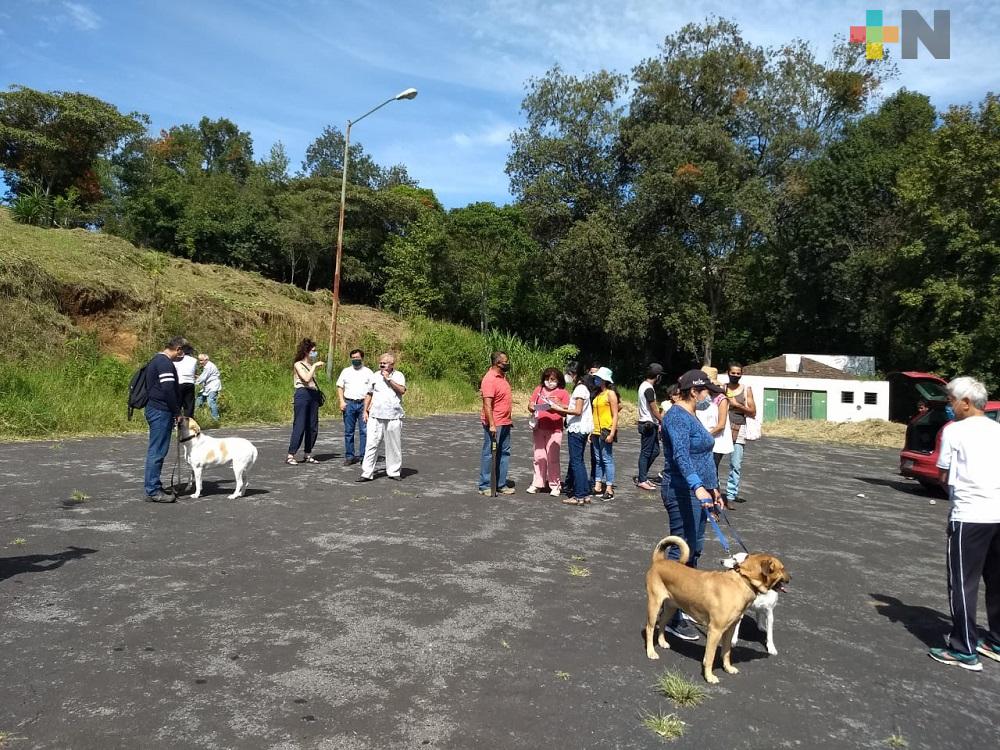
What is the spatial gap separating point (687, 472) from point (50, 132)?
114 feet

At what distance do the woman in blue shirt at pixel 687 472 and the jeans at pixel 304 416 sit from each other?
7333 mm

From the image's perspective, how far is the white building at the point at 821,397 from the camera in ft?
101

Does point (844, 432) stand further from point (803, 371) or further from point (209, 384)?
point (209, 384)

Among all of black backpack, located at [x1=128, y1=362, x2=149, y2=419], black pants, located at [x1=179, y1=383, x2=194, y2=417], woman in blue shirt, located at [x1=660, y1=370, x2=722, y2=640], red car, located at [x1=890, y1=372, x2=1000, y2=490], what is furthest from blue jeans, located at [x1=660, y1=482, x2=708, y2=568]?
black pants, located at [x1=179, y1=383, x2=194, y2=417]

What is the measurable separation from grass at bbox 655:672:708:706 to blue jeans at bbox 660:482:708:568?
1.05 metres

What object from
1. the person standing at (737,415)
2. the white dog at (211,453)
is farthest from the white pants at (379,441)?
the person standing at (737,415)

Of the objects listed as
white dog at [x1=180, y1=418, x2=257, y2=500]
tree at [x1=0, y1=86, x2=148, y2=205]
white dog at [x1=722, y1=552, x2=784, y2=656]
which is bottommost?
white dog at [x1=722, y1=552, x2=784, y2=656]

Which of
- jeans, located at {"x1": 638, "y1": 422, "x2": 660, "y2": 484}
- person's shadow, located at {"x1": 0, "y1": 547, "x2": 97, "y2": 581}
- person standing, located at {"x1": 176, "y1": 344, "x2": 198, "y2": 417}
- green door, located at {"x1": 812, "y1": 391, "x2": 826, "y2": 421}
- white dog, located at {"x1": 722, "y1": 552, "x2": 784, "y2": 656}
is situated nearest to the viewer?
white dog, located at {"x1": 722, "y1": 552, "x2": 784, "y2": 656}

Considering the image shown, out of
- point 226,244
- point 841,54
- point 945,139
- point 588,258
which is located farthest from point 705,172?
point 226,244

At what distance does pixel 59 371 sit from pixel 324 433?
7.21 metres

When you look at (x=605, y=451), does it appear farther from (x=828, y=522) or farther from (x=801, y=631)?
(x=801, y=631)

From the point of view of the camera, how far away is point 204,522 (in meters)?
7.58

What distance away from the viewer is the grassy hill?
50.9 feet

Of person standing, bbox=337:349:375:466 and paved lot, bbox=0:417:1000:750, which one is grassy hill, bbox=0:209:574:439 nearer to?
person standing, bbox=337:349:375:466
